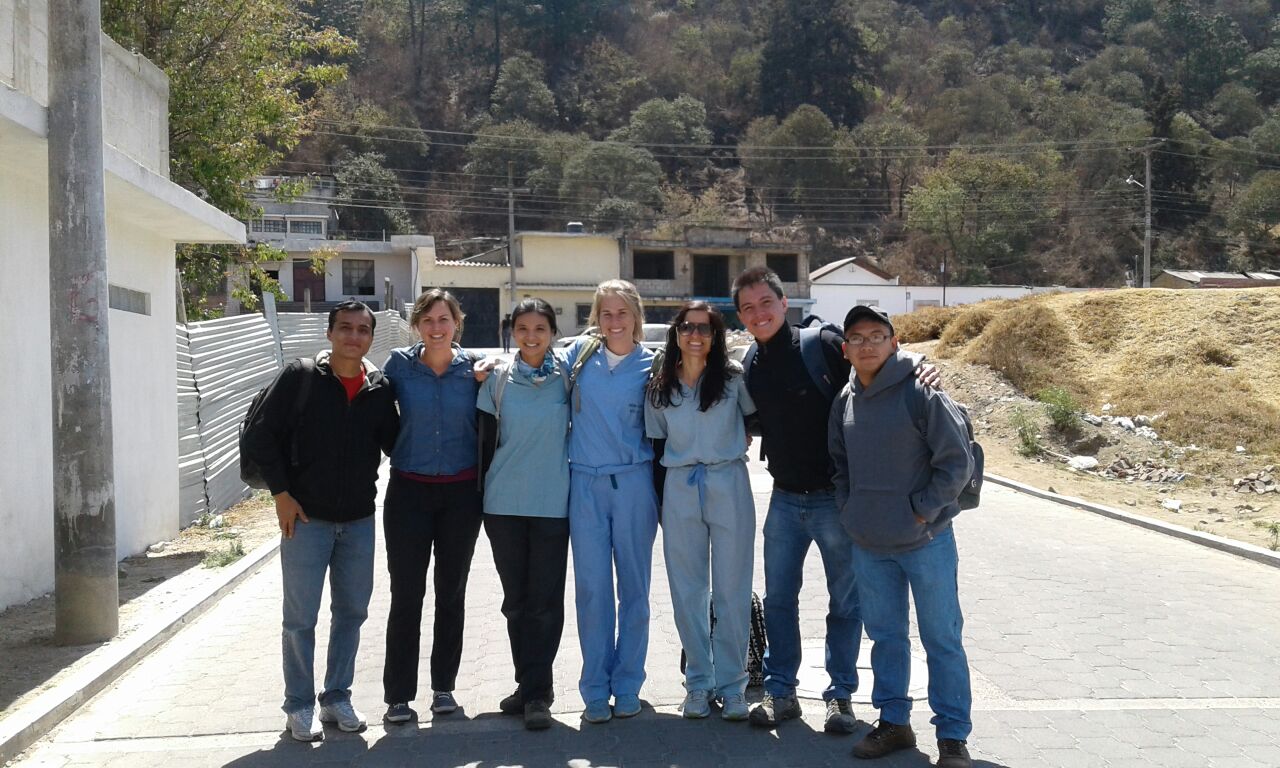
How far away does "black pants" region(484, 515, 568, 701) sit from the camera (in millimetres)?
4707

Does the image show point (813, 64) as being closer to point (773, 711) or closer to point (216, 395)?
point (216, 395)

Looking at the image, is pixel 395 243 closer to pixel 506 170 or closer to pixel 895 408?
pixel 506 170

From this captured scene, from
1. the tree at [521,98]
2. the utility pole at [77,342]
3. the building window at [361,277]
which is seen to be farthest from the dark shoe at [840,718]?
the tree at [521,98]

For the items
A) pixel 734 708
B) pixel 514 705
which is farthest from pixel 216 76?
pixel 734 708

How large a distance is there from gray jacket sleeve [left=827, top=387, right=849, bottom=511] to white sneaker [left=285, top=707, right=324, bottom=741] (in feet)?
8.01

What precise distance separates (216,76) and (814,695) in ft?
40.3

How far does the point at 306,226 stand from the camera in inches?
2149

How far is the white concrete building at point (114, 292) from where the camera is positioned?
6.45m

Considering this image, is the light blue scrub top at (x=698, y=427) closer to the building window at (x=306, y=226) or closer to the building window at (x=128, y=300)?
→ the building window at (x=128, y=300)

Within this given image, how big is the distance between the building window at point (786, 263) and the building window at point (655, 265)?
15.2ft

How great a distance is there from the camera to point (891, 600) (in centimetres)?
437

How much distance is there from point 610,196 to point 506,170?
7.81m

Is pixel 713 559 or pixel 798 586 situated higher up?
pixel 713 559

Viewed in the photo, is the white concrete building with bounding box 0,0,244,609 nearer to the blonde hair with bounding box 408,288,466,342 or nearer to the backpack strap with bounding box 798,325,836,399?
the blonde hair with bounding box 408,288,466,342
